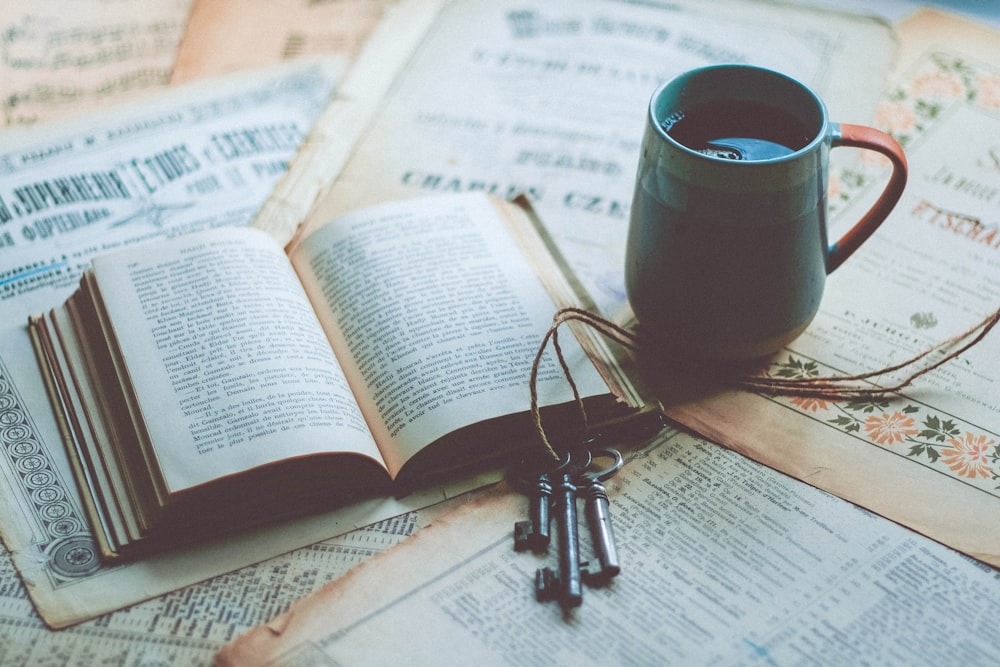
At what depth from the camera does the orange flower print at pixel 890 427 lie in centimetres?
74

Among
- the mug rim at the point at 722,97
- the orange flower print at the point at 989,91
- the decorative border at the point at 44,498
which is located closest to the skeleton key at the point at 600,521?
the mug rim at the point at 722,97

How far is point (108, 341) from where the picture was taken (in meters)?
0.73

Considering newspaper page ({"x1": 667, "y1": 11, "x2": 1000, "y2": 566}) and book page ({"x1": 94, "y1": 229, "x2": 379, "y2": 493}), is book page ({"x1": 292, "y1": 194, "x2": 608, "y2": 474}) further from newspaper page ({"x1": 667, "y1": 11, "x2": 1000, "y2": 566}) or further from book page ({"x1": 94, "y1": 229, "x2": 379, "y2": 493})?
newspaper page ({"x1": 667, "y1": 11, "x2": 1000, "y2": 566})

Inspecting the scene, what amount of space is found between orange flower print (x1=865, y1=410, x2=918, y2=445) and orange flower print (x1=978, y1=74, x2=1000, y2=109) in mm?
496

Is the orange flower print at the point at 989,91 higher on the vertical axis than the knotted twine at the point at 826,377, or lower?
higher

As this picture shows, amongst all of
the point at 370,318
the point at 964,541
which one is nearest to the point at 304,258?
the point at 370,318

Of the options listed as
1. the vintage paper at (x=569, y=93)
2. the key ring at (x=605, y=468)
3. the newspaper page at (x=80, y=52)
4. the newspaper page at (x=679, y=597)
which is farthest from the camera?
the newspaper page at (x=80, y=52)

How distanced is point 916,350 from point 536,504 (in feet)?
1.26

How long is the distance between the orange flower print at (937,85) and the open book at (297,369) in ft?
1.78

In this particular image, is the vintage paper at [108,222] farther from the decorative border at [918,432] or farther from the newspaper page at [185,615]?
the decorative border at [918,432]

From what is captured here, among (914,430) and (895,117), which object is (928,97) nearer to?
(895,117)

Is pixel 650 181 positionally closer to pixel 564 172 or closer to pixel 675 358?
pixel 675 358

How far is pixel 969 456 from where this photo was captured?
72 centimetres

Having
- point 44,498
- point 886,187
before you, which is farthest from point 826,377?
point 44,498
